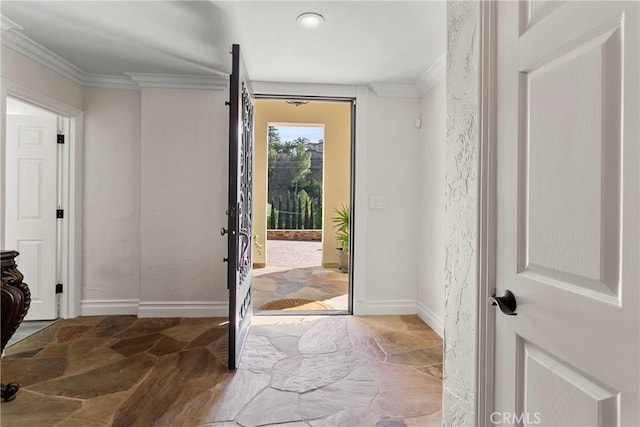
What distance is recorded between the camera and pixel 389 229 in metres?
3.35

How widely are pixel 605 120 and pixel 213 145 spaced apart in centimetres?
307

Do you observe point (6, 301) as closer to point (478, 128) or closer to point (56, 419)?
point (56, 419)

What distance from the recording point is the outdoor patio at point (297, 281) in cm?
381

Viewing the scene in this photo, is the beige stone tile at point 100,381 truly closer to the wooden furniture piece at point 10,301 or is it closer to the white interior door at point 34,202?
the wooden furniture piece at point 10,301

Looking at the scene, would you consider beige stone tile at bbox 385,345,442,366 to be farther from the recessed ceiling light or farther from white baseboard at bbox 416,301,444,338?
the recessed ceiling light

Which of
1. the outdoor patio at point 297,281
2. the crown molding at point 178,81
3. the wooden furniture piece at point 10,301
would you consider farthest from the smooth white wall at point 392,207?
the wooden furniture piece at point 10,301

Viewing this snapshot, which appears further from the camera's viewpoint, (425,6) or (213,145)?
(213,145)

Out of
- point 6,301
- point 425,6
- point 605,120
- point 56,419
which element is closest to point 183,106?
point 6,301

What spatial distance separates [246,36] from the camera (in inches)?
93.7

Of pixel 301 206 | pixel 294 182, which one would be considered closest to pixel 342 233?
pixel 301 206

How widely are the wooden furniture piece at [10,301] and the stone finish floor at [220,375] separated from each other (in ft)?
0.28

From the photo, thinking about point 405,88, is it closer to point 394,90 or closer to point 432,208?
point 394,90

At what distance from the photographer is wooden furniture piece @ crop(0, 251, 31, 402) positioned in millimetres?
1854

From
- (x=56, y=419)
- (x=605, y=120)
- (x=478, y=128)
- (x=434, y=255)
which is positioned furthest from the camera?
(x=434, y=255)
